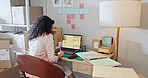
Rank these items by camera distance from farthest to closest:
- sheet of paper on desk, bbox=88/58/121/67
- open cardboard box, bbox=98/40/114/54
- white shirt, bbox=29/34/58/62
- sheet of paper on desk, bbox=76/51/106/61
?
open cardboard box, bbox=98/40/114/54, sheet of paper on desk, bbox=76/51/106/61, white shirt, bbox=29/34/58/62, sheet of paper on desk, bbox=88/58/121/67

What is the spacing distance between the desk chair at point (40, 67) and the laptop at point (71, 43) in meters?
0.77

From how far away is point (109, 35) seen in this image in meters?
2.50

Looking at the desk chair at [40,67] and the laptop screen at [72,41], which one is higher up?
the laptop screen at [72,41]

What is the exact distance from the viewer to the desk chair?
5.75 ft

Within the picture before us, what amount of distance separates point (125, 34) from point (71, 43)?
2.64 ft

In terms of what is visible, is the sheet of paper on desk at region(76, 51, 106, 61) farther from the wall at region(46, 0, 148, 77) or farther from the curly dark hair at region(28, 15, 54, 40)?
the curly dark hair at region(28, 15, 54, 40)

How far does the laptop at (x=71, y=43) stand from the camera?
2.58m

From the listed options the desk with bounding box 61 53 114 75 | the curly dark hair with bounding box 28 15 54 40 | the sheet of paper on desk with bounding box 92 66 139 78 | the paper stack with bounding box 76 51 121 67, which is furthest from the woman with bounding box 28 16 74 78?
the sheet of paper on desk with bounding box 92 66 139 78

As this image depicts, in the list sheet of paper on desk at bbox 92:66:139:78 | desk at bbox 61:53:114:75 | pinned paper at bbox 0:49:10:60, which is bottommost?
desk at bbox 61:53:114:75

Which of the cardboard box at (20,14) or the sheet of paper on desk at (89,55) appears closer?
the sheet of paper on desk at (89,55)

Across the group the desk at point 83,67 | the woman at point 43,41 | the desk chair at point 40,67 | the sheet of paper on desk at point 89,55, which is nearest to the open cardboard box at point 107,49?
the sheet of paper on desk at point 89,55

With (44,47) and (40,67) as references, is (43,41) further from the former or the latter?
(40,67)

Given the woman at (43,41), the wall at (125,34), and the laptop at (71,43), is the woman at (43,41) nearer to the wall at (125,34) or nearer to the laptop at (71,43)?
the laptop at (71,43)

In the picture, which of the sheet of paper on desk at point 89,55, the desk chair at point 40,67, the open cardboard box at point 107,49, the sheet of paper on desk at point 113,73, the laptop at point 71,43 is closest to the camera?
the sheet of paper on desk at point 113,73
